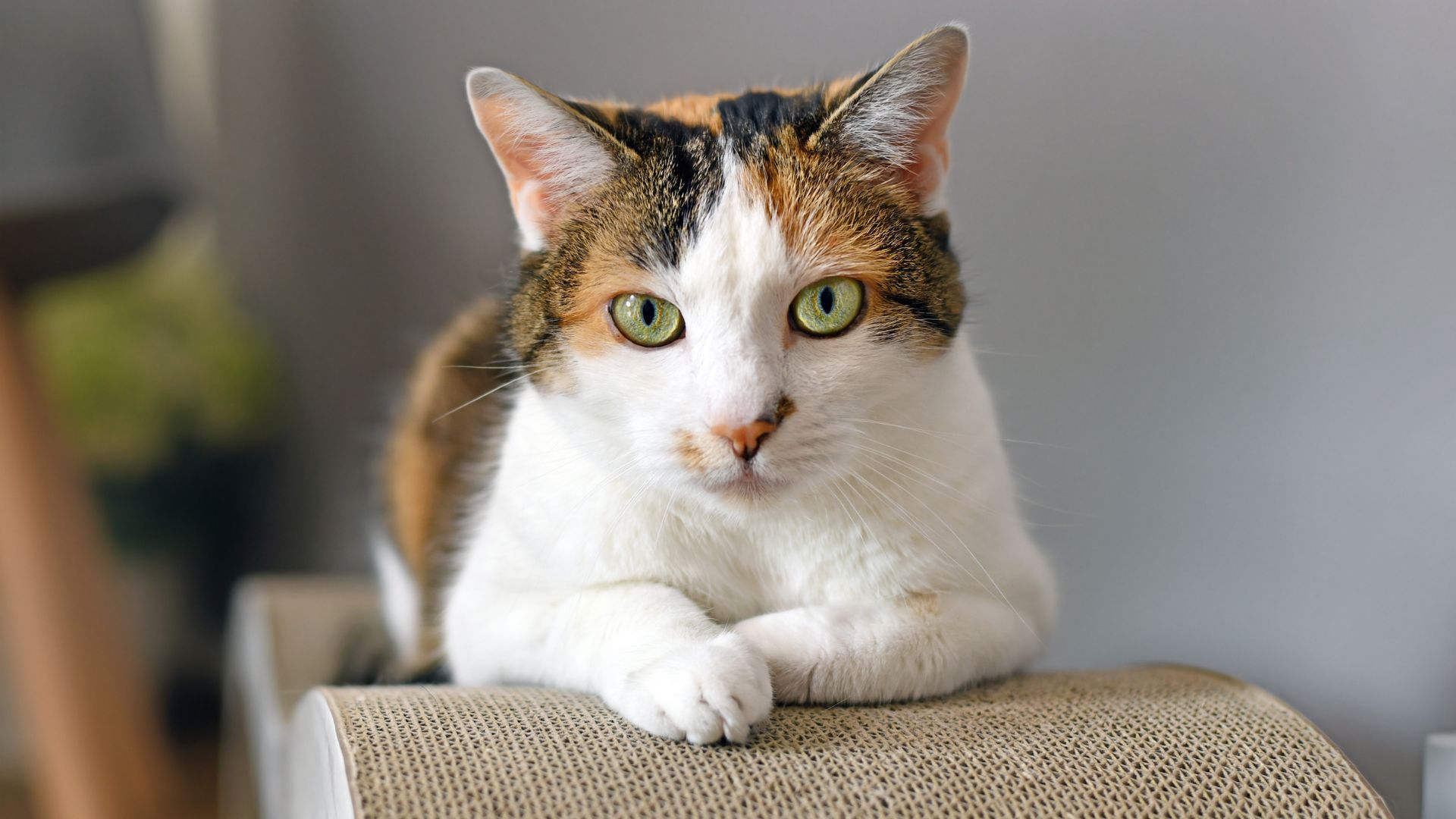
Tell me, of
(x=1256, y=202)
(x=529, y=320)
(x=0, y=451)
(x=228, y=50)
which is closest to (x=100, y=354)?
(x=0, y=451)

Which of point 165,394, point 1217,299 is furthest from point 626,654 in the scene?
point 165,394

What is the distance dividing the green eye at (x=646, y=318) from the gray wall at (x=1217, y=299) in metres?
0.35

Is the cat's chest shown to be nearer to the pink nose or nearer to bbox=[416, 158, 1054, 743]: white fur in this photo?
bbox=[416, 158, 1054, 743]: white fur

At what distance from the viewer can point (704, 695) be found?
89 cm

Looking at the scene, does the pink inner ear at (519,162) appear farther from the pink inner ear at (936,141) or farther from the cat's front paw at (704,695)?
the cat's front paw at (704,695)

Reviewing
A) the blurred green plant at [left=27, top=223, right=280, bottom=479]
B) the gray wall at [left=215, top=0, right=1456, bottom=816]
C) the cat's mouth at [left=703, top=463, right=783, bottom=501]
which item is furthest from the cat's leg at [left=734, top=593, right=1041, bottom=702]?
the blurred green plant at [left=27, top=223, right=280, bottom=479]

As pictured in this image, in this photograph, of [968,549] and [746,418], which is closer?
[746,418]

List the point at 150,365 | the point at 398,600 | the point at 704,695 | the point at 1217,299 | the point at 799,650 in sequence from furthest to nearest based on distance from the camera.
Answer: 1. the point at 150,365
2. the point at 398,600
3. the point at 1217,299
4. the point at 799,650
5. the point at 704,695

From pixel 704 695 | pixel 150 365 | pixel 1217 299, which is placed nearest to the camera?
pixel 704 695

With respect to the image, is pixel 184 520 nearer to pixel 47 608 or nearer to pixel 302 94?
pixel 47 608

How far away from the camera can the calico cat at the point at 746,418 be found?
945mm

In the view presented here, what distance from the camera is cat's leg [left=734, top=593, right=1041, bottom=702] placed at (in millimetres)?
1000

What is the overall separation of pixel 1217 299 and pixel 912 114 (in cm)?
68

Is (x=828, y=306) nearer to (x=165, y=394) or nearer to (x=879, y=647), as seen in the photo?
(x=879, y=647)
